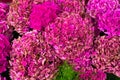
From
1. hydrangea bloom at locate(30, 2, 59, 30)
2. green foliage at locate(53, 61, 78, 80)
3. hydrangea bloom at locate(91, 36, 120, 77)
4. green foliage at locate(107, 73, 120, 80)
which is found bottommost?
green foliage at locate(107, 73, 120, 80)

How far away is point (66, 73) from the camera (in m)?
0.89

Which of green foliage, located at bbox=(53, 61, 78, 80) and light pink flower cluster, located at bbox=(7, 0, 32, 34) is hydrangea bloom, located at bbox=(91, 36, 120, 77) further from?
light pink flower cluster, located at bbox=(7, 0, 32, 34)

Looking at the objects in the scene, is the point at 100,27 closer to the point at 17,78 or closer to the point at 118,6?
the point at 118,6

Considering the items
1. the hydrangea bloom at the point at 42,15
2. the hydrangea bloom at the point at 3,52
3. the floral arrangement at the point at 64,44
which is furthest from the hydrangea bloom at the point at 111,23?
the hydrangea bloom at the point at 3,52

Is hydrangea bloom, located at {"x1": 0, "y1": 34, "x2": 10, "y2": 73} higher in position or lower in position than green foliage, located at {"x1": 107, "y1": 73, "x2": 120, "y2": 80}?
higher

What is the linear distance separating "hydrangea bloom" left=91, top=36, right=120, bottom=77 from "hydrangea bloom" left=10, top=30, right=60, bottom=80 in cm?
10

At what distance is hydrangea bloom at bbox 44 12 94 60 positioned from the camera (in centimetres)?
85

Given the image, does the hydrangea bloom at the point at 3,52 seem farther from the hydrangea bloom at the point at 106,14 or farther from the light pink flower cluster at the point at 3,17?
the hydrangea bloom at the point at 106,14

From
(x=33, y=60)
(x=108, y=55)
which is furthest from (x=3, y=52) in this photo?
(x=108, y=55)

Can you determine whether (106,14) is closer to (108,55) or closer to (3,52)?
(108,55)

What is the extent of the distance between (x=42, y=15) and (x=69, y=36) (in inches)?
4.0

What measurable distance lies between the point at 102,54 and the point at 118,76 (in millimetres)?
74

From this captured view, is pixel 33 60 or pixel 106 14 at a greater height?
pixel 106 14

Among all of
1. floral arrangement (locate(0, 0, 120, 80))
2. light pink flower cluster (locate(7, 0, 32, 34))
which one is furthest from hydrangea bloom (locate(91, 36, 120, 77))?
light pink flower cluster (locate(7, 0, 32, 34))
